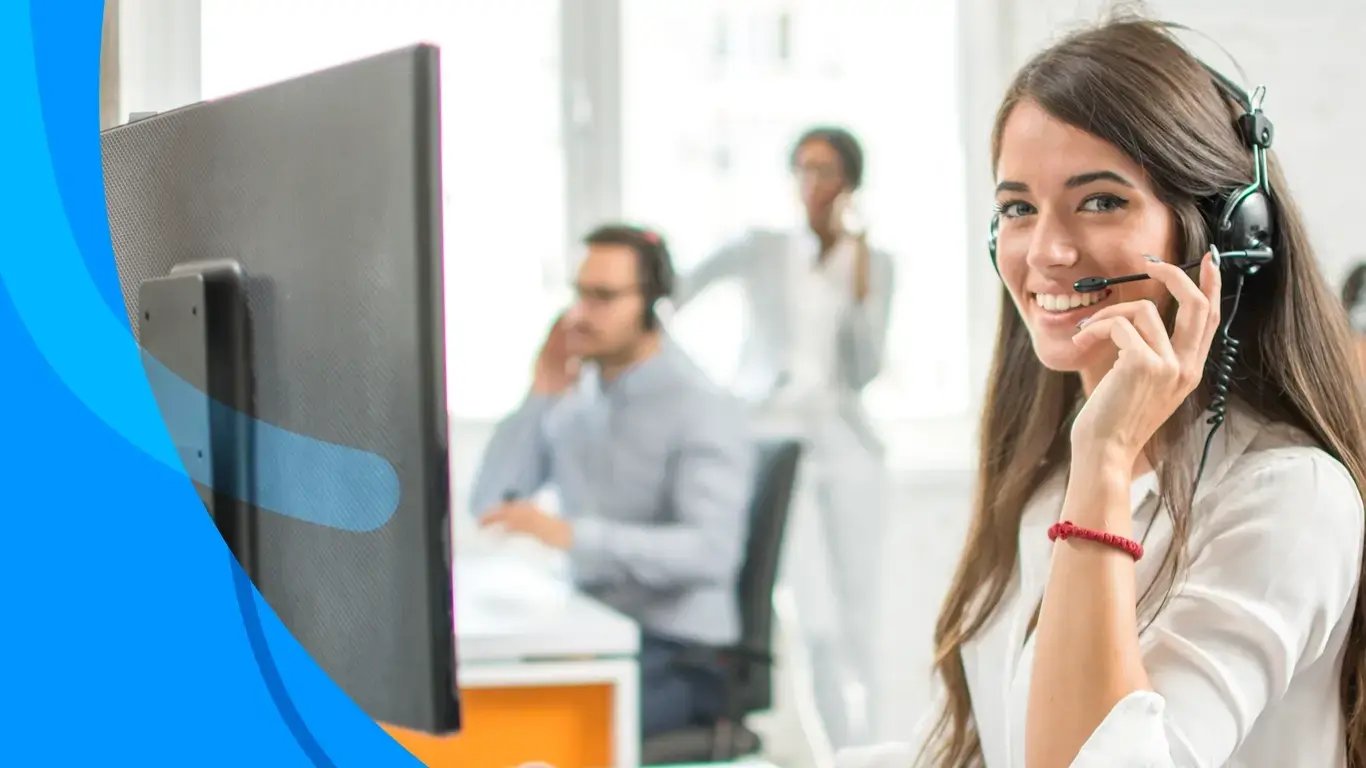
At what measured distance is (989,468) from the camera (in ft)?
4.49

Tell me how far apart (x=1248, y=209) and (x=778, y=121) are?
288cm

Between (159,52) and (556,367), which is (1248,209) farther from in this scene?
(556,367)

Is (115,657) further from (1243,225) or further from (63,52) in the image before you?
(1243,225)

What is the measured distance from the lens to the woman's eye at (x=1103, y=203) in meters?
1.13

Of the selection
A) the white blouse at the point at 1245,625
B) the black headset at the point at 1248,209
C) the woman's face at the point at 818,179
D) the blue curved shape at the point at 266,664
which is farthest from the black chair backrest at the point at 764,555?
the blue curved shape at the point at 266,664

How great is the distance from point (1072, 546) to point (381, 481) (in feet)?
1.92

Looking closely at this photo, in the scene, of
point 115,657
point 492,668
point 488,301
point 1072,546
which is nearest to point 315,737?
point 115,657

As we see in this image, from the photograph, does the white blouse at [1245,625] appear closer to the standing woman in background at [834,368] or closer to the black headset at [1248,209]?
the black headset at [1248,209]

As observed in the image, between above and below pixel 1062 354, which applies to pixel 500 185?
above

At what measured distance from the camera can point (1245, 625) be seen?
1024 millimetres

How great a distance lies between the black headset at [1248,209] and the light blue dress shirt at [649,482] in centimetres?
145

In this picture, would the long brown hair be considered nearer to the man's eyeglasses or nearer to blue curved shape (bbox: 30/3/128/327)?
blue curved shape (bbox: 30/3/128/327)

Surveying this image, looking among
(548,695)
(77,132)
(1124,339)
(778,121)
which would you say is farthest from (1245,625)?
(778,121)

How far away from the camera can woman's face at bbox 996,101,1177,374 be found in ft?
3.68
